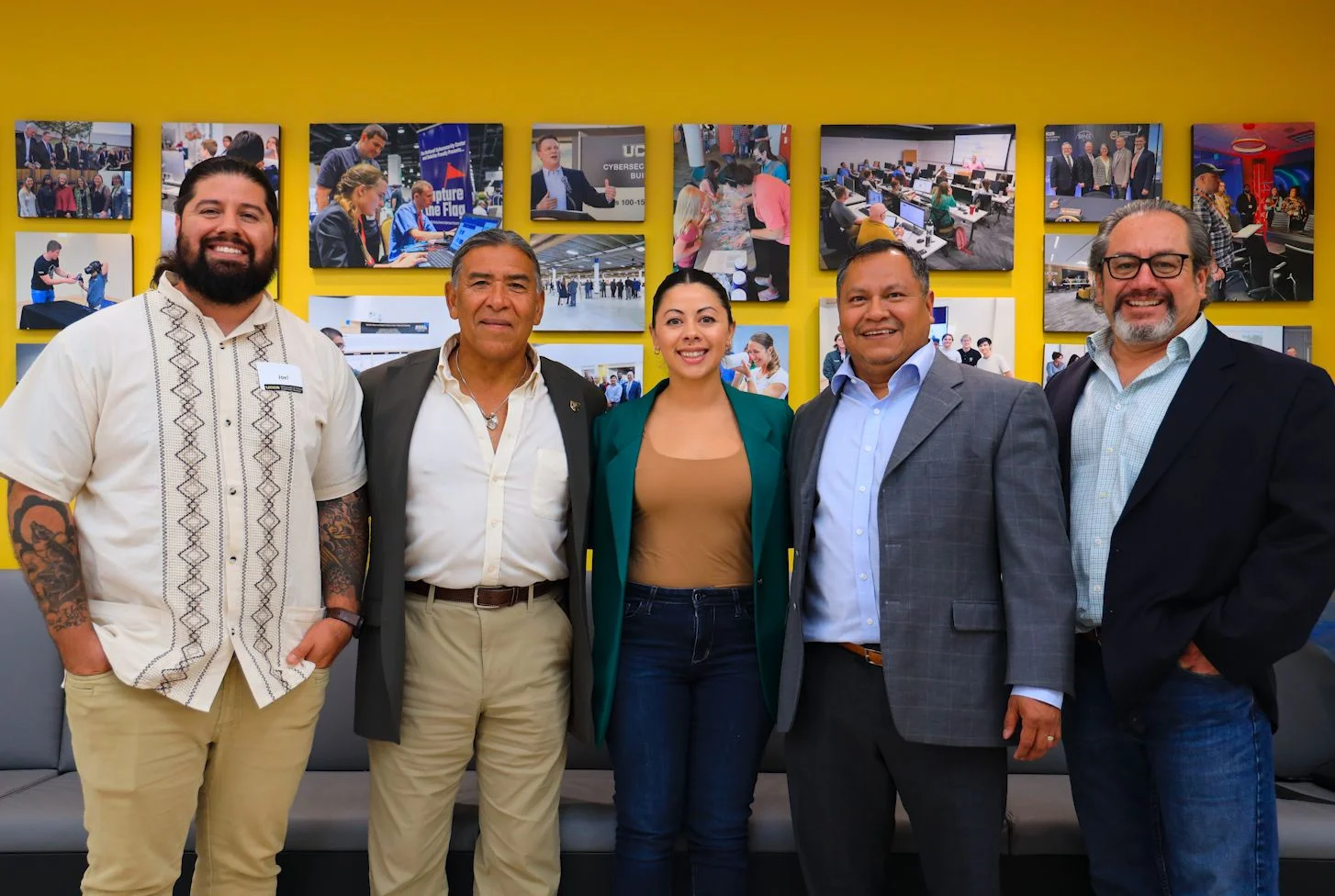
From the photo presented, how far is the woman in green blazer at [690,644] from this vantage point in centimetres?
238

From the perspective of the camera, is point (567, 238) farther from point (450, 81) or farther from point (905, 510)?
point (905, 510)

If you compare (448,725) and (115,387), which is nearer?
(115,387)

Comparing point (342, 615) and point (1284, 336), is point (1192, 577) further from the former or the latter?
point (1284, 336)

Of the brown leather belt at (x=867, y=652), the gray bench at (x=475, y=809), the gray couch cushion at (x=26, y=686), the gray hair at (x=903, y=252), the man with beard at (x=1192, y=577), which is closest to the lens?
the man with beard at (x=1192, y=577)

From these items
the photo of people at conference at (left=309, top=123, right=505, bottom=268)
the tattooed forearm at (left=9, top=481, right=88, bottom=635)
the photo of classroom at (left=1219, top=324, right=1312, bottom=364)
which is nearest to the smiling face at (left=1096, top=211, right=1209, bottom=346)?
the photo of classroom at (left=1219, top=324, right=1312, bottom=364)

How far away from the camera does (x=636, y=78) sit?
3.48 m

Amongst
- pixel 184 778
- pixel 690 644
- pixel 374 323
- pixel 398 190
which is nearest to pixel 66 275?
pixel 374 323

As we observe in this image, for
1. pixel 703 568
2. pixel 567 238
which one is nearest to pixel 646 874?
pixel 703 568

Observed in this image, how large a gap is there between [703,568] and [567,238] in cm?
155

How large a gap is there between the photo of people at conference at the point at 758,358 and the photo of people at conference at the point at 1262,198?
1.50m

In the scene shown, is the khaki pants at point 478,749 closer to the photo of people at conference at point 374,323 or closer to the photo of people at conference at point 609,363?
the photo of people at conference at point 609,363

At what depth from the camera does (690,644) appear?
2.37 meters

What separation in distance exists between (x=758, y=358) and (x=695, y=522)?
1.23 m

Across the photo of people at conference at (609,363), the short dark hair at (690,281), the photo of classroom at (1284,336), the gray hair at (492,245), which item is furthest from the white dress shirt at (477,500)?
the photo of classroom at (1284,336)
